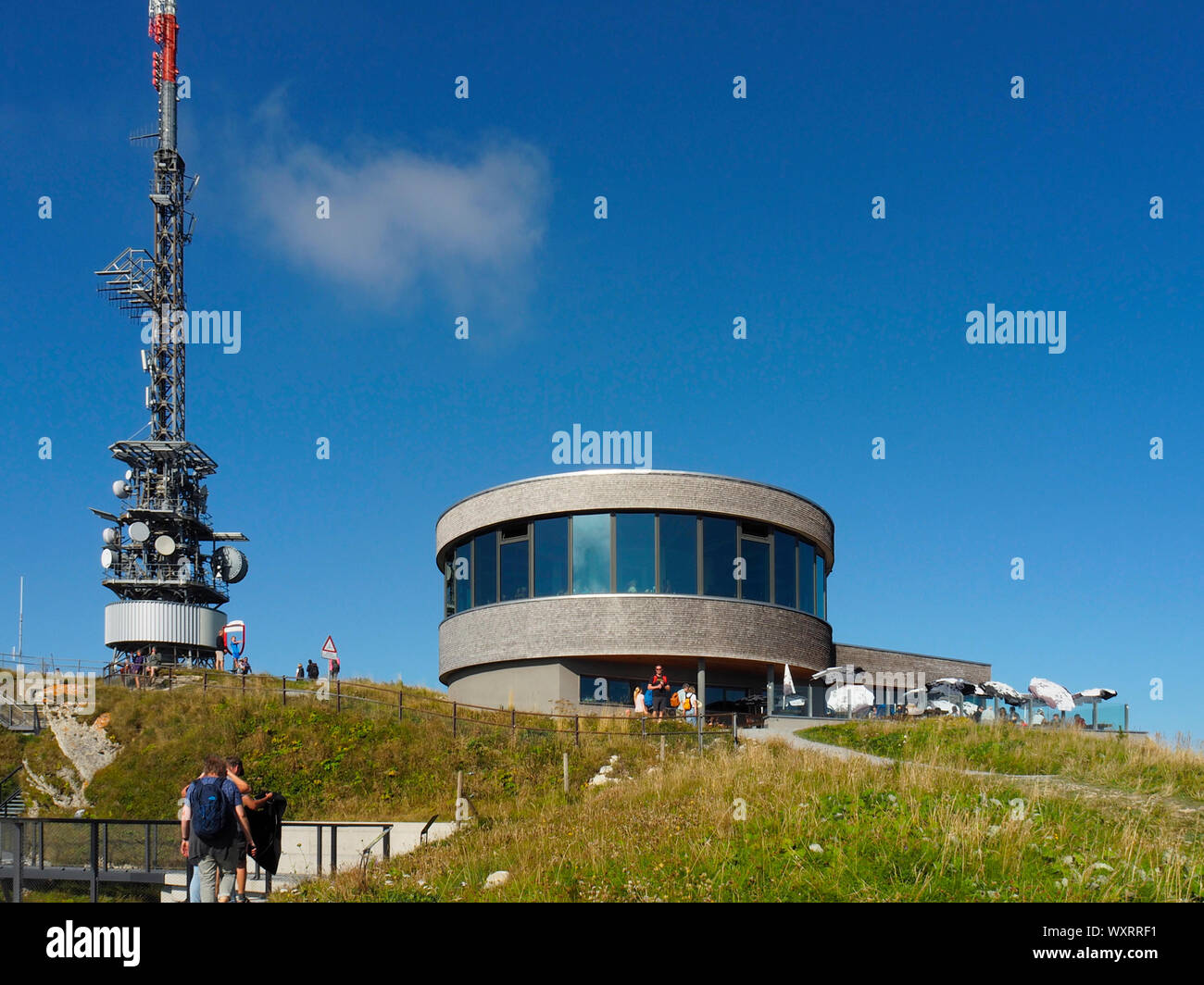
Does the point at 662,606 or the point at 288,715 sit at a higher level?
the point at 662,606

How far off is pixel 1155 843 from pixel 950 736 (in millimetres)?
11948

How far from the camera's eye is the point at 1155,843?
36.2 ft

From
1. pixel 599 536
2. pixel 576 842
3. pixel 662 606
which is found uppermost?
pixel 599 536

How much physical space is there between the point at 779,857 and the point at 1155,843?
3.84 meters

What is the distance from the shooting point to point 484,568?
3266cm

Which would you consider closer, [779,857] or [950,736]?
[779,857]

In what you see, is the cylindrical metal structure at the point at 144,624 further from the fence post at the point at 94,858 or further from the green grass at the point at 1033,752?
the fence post at the point at 94,858

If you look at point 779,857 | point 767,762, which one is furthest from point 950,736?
point 779,857

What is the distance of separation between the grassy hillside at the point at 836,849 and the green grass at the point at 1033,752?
9.99 feet

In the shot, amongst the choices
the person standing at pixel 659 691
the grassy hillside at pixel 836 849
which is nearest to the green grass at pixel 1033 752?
the grassy hillside at pixel 836 849

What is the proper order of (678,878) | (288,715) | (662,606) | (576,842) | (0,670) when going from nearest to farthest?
(678,878), (576,842), (288,715), (662,606), (0,670)

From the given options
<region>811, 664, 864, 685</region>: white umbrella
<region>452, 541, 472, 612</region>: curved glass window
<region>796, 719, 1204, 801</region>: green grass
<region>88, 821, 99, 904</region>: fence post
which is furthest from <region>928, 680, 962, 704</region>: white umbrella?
<region>88, 821, 99, 904</region>: fence post
